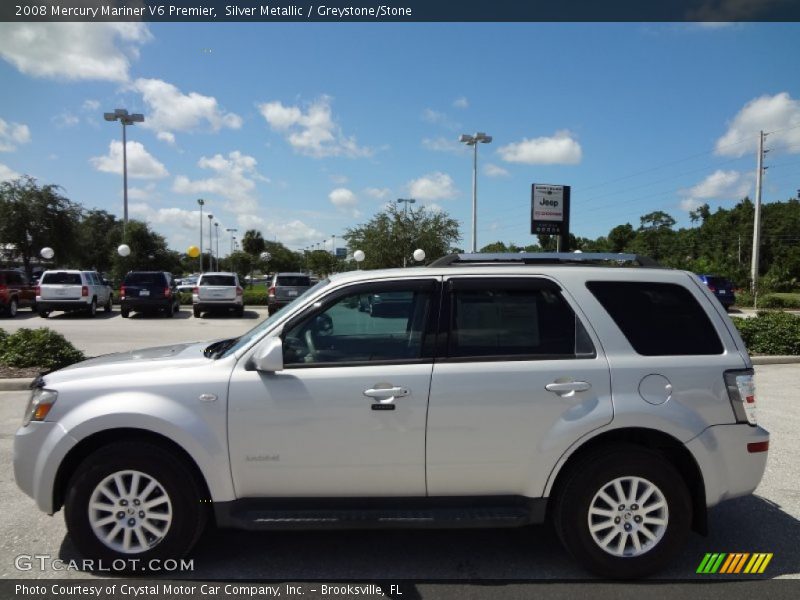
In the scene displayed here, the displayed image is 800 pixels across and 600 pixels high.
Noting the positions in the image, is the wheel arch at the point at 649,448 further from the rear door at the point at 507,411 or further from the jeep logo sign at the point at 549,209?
the jeep logo sign at the point at 549,209

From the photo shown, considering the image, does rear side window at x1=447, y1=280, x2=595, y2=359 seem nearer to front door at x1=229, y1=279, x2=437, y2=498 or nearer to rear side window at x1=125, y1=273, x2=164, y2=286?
front door at x1=229, y1=279, x2=437, y2=498

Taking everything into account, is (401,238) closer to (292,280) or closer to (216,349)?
(292,280)

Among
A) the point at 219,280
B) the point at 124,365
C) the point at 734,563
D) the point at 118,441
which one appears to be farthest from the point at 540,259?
the point at 219,280

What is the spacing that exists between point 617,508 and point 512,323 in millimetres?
1251

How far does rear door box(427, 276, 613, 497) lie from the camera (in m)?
3.40

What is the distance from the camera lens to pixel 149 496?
11.2 feet

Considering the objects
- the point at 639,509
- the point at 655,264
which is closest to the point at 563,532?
the point at 639,509

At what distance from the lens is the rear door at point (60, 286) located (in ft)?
65.6

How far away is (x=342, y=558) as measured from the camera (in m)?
3.69

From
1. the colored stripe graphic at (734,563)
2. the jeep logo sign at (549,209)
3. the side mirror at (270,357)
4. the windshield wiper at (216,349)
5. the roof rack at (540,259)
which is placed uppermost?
the jeep logo sign at (549,209)

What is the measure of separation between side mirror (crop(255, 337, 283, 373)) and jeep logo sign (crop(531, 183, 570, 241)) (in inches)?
691

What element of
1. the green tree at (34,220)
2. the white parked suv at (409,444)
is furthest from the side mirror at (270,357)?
the green tree at (34,220)

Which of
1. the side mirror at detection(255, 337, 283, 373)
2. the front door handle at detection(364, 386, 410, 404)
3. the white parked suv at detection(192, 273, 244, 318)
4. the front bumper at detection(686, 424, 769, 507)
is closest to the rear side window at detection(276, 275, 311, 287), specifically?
the white parked suv at detection(192, 273, 244, 318)

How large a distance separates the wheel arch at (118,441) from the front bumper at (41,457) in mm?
38
